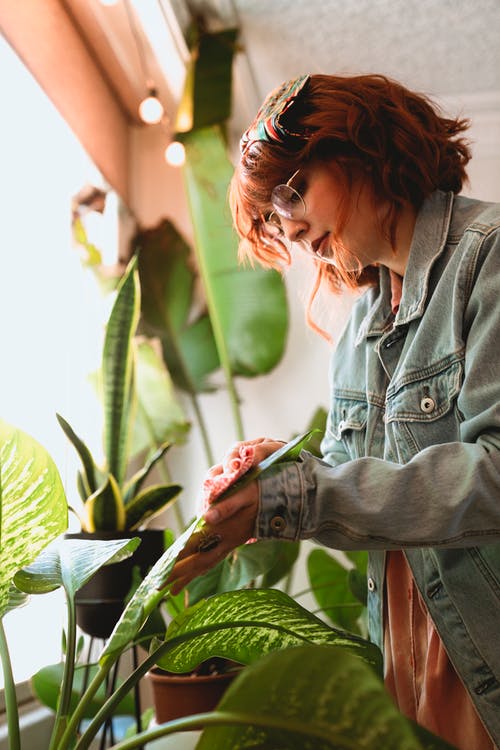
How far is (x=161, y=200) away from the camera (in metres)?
2.59

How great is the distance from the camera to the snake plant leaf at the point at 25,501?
2.03 ft

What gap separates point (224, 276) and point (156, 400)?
1.37 ft

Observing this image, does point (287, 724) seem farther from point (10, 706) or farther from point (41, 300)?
point (41, 300)

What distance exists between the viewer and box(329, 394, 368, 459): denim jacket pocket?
1037mm

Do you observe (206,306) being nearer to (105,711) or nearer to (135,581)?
(135,581)

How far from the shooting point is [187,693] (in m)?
1.24

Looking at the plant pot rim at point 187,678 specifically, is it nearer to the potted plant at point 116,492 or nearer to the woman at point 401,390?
the potted plant at point 116,492

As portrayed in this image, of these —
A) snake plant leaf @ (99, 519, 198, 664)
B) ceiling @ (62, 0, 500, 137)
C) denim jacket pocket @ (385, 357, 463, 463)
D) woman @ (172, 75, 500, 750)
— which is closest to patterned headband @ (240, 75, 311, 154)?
woman @ (172, 75, 500, 750)

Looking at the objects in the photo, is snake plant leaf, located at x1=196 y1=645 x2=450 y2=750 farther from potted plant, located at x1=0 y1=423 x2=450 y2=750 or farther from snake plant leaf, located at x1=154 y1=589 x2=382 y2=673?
snake plant leaf, located at x1=154 y1=589 x2=382 y2=673

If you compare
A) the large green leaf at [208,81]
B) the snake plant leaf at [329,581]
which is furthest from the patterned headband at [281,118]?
the large green leaf at [208,81]

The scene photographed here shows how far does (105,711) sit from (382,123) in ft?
2.54

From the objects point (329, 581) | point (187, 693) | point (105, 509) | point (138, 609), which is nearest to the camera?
point (138, 609)

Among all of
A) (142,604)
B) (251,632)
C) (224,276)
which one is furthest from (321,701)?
(224,276)

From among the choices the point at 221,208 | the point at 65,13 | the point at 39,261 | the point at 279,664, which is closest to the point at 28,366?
the point at 39,261
